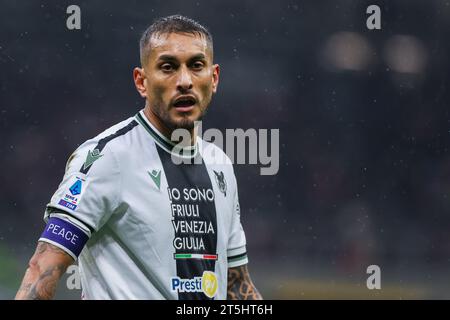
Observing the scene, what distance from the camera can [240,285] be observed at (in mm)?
3176

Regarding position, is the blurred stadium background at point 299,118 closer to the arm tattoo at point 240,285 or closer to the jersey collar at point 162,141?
the arm tattoo at point 240,285

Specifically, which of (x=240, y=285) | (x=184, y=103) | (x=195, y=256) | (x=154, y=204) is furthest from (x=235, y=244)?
(x=184, y=103)

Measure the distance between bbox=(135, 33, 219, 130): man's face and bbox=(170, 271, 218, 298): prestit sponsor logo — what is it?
485mm

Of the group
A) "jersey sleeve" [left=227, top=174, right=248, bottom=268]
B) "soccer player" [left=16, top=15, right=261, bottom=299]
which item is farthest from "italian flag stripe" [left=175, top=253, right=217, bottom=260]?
"jersey sleeve" [left=227, top=174, right=248, bottom=268]

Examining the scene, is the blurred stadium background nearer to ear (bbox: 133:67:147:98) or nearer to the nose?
ear (bbox: 133:67:147:98)

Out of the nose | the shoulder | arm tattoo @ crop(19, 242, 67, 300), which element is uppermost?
the nose

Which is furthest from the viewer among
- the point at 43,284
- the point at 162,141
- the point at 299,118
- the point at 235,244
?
the point at 299,118

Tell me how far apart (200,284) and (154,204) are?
290 millimetres

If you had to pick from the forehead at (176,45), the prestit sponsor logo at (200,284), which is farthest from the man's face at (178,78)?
the prestit sponsor logo at (200,284)

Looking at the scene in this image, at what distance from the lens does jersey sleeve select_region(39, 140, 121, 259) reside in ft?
8.55

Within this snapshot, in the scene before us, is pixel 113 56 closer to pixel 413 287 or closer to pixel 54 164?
pixel 54 164

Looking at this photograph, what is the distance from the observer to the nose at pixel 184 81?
288 cm

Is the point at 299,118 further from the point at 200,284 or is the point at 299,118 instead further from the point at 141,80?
the point at 200,284

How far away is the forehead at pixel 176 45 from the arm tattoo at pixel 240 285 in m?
0.77
